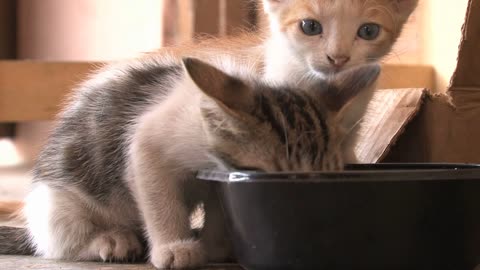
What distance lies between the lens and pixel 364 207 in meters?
1.18

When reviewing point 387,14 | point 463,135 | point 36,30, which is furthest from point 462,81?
point 36,30

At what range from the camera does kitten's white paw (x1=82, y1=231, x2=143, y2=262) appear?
1.58 m

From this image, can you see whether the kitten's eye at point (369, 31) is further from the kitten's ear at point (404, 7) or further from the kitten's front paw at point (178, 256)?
the kitten's front paw at point (178, 256)

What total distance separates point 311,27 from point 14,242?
98cm

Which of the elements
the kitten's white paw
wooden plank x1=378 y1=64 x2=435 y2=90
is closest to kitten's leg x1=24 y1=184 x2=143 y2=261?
the kitten's white paw

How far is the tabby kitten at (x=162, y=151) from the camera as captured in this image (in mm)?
1299

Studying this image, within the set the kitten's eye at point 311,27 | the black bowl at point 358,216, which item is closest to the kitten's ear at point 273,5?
the kitten's eye at point 311,27

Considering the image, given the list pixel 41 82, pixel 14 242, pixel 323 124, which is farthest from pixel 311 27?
pixel 41 82

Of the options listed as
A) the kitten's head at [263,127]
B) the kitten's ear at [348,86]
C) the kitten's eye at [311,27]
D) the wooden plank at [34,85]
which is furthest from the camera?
the wooden plank at [34,85]

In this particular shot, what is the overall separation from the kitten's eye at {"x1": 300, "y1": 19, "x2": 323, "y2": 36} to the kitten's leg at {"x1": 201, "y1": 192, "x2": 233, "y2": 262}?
0.68 meters

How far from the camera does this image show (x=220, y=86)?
1276 millimetres

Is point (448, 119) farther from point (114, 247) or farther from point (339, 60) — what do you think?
point (114, 247)

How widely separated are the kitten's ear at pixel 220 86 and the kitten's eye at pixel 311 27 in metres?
0.76

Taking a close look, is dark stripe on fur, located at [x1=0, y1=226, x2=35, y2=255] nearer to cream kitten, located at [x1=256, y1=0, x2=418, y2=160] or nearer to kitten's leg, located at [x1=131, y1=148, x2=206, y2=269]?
kitten's leg, located at [x1=131, y1=148, x2=206, y2=269]
